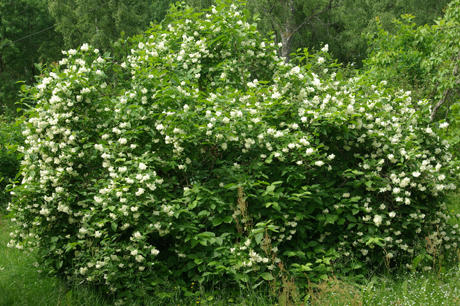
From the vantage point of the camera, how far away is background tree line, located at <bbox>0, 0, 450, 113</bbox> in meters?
22.2

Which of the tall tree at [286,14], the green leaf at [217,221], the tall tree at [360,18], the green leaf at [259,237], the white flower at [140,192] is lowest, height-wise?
the tall tree at [360,18]

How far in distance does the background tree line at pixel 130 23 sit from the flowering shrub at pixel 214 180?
17.4 meters

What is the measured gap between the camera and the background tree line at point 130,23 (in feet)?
72.7

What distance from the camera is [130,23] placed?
24.4 metres

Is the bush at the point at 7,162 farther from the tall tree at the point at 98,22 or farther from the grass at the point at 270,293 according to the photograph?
the tall tree at the point at 98,22

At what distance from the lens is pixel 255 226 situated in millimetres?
3789

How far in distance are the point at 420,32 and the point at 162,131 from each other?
7.28 m

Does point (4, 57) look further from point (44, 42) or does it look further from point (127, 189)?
point (127, 189)

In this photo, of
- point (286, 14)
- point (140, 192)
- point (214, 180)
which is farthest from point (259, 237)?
point (286, 14)

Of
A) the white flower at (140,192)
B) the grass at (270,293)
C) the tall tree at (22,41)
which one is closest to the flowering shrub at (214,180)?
the white flower at (140,192)

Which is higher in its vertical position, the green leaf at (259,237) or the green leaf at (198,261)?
the green leaf at (259,237)

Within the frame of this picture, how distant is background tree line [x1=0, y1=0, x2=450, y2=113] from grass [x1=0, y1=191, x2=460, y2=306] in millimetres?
18399

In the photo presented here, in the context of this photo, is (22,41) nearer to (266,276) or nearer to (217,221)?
(217,221)

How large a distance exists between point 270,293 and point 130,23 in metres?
23.8
